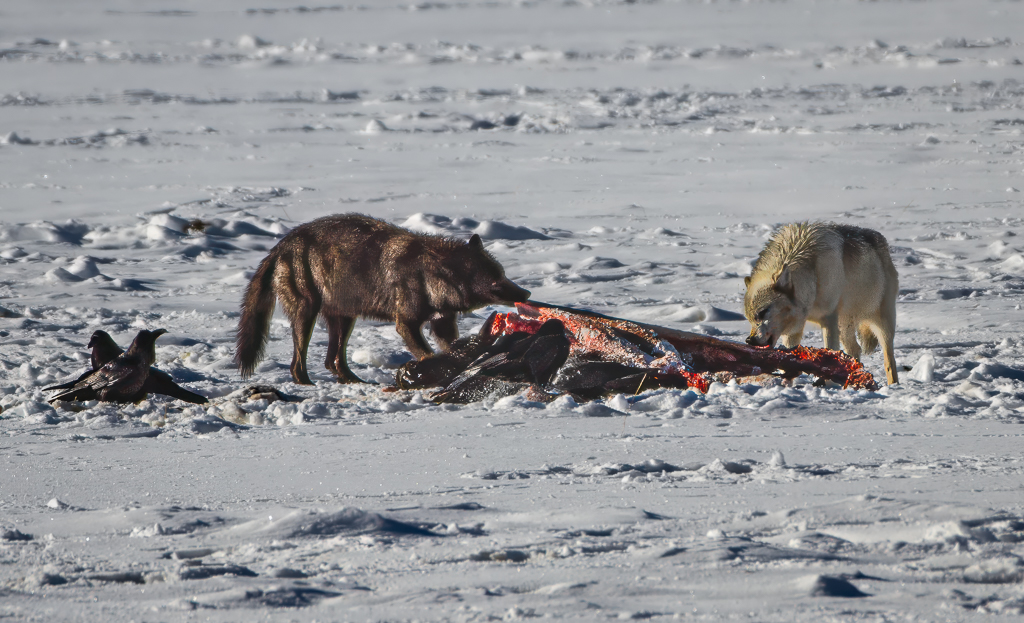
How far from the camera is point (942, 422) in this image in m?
5.09

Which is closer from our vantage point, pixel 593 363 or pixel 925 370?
pixel 593 363

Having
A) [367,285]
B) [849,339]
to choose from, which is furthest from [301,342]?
[849,339]

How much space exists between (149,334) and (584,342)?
2.36 meters

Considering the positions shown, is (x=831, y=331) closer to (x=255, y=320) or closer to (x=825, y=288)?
(x=825, y=288)

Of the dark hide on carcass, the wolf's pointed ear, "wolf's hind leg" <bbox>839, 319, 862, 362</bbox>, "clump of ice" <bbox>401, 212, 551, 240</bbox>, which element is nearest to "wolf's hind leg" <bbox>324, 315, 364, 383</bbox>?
the dark hide on carcass

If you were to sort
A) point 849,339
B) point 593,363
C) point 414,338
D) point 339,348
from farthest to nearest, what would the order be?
point 849,339 < point 339,348 < point 414,338 < point 593,363

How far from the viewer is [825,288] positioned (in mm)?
6922

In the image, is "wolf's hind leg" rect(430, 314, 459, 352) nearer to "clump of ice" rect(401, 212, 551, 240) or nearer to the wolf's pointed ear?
the wolf's pointed ear

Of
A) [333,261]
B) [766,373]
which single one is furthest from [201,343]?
[766,373]

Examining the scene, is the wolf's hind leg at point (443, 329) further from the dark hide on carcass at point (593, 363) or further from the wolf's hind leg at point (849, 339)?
the wolf's hind leg at point (849, 339)

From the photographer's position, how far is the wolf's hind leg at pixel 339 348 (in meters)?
6.77

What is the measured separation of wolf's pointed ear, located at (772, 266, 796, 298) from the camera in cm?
674

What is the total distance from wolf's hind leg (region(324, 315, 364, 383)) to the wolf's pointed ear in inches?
102

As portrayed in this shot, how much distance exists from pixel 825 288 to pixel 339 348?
3.01 meters
